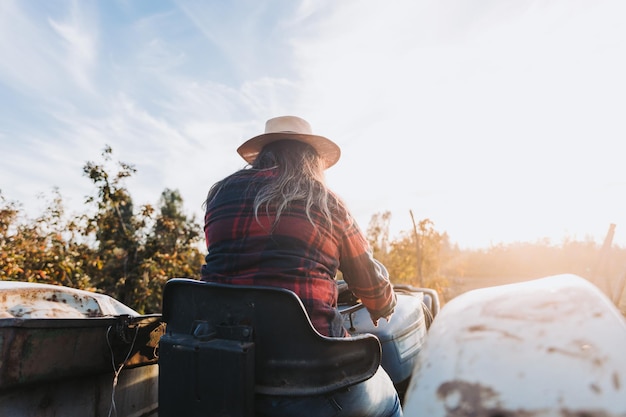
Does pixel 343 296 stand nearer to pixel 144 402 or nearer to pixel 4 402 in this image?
pixel 144 402

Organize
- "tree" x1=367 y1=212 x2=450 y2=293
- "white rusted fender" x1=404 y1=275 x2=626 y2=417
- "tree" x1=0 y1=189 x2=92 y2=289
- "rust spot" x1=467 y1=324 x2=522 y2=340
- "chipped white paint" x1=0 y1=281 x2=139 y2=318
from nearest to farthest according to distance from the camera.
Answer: "white rusted fender" x1=404 y1=275 x2=626 y2=417
"rust spot" x1=467 y1=324 x2=522 y2=340
"chipped white paint" x1=0 y1=281 x2=139 y2=318
"tree" x1=0 y1=189 x2=92 y2=289
"tree" x1=367 y1=212 x2=450 y2=293

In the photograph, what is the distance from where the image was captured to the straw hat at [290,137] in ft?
6.44

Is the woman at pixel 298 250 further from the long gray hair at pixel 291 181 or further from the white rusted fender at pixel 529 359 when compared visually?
the white rusted fender at pixel 529 359

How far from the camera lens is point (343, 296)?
9.10 feet

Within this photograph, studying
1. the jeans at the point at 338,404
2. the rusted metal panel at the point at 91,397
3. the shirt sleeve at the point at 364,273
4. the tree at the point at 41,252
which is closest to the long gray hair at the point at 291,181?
the shirt sleeve at the point at 364,273

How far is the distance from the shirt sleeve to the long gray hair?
15 cm

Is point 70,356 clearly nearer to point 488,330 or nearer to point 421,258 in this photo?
point 488,330

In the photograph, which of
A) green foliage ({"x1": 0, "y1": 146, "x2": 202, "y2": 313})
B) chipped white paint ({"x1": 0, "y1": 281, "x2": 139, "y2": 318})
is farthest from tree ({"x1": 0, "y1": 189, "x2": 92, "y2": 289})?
chipped white paint ({"x1": 0, "y1": 281, "x2": 139, "y2": 318})

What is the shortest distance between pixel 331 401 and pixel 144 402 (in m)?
1.16

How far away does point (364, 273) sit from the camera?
1764 mm

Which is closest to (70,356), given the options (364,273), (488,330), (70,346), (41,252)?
(70,346)

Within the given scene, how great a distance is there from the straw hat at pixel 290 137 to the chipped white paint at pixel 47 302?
113 cm

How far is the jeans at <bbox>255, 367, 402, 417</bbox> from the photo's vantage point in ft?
4.30

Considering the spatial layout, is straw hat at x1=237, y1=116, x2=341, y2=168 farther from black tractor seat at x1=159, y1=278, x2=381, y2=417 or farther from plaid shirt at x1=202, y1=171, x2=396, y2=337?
black tractor seat at x1=159, y1=278, x2=381, y2=417
